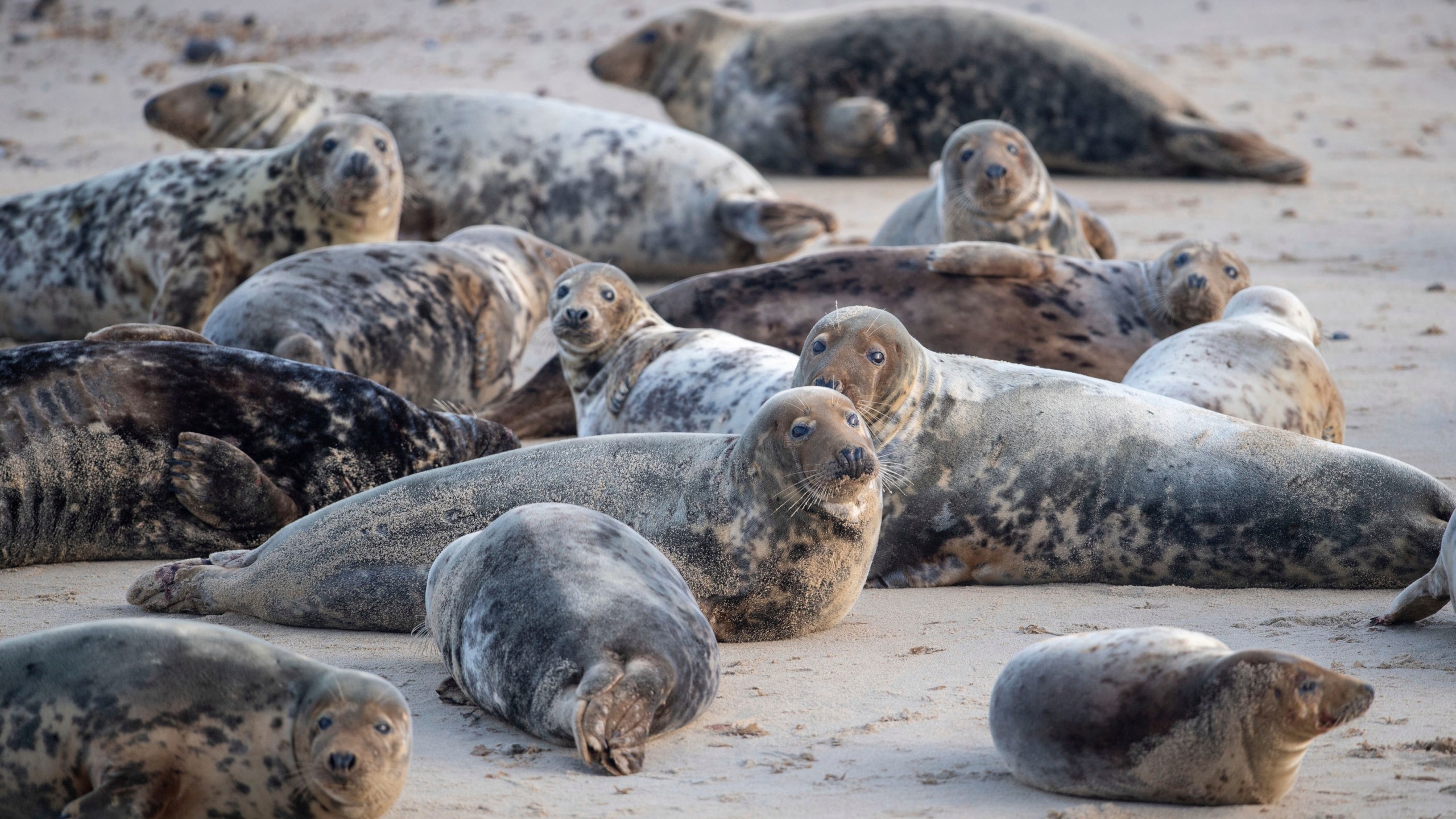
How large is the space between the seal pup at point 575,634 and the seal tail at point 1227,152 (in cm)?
754

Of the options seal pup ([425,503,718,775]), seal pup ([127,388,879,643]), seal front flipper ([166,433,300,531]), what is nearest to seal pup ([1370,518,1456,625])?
seal pup ([127,388,879,643])

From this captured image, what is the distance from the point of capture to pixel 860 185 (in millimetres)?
10383

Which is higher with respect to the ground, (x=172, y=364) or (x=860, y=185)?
(x=172, y=364)

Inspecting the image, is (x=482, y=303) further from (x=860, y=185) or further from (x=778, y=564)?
(x=860, y=185)

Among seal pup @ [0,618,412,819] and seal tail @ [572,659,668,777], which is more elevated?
seal pup @ [0,618,412,819]

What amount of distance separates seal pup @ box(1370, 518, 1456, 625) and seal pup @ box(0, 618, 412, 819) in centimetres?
215

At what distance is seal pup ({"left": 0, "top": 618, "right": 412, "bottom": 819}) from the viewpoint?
240 cm

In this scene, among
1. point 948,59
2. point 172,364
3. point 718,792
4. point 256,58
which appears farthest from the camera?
point 256,58

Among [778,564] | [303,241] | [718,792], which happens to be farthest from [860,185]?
[718,792]

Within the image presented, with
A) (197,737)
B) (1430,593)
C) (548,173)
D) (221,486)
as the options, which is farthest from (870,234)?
(197,737)

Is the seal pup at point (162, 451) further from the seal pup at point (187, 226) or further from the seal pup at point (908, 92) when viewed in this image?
the seal pup at point (908, 92)

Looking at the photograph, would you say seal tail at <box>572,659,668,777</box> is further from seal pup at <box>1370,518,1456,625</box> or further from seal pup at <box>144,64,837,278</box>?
seal pup at <box>144,64,837,278</box>

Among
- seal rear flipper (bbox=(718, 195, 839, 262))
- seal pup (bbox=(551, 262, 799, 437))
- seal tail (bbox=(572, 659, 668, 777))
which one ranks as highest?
seal tail (bbox=(572, 659, 668, 777))

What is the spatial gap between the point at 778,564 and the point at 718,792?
39.1 inches
